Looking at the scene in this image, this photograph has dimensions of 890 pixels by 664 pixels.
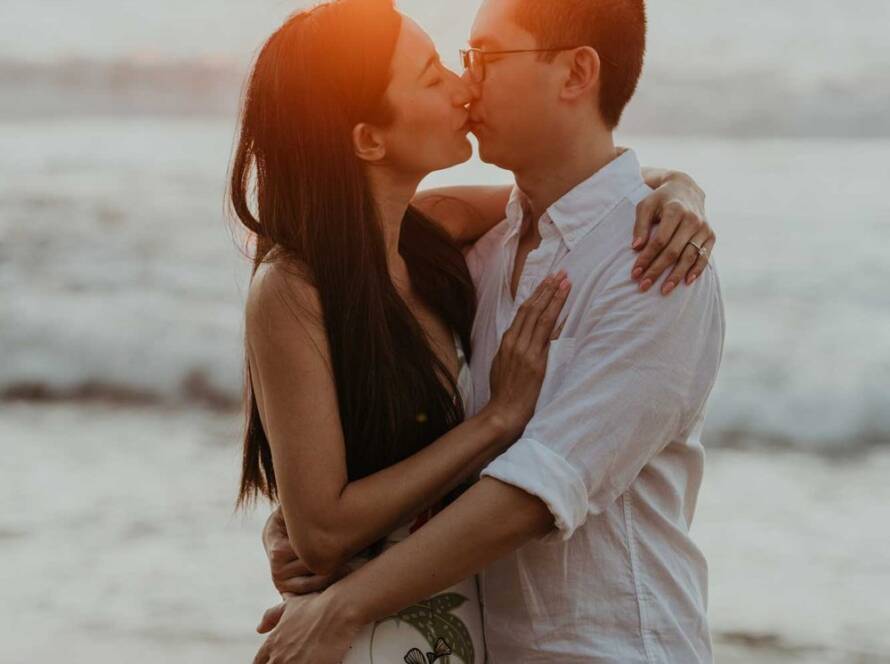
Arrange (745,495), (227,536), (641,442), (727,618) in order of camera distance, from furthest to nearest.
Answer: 1. (745,495)
2. (227,536)
3. (727,618)
4. (641,442)

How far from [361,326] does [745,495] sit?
3.52 m

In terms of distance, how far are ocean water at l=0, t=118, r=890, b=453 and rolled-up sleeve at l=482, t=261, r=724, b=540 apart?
399 centimetres

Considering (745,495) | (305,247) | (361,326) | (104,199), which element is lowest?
(745,495)

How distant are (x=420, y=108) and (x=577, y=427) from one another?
53 cm

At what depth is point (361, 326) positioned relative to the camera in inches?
67.1

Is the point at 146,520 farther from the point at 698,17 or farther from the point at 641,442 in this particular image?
the point at 698,17

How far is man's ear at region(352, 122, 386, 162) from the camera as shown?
5.79ft

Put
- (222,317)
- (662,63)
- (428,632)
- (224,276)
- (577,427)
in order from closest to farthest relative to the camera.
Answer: (577,427) < (428,632) < (222,317) < (224,276) < (662,63)

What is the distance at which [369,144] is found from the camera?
1779 mm

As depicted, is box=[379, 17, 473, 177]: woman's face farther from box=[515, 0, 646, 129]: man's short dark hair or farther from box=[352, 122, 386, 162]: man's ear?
box=[515, 0, 646, 129]: man's short dark hair

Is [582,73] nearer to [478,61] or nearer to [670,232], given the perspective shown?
[478,61]

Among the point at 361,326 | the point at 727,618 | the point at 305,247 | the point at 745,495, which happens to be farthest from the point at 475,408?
the point at 745,495

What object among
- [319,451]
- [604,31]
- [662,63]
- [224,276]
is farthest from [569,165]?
[662,63]

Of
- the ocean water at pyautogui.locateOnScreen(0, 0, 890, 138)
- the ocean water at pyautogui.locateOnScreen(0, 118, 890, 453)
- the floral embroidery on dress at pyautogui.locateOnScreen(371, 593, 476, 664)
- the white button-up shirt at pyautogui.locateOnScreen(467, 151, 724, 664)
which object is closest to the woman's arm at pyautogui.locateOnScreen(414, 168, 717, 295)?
the white button-up shirt at pyautogui.locateOnScreen(467, 151, 724, 664)
